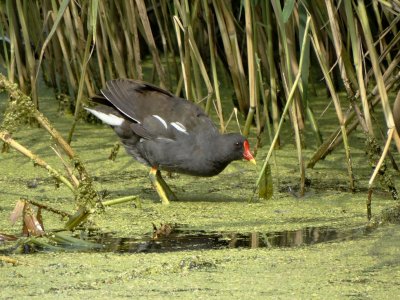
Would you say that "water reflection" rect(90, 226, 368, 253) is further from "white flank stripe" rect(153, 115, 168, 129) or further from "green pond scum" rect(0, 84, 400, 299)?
"white flank stripe" rect(153, 115, 168, 129)

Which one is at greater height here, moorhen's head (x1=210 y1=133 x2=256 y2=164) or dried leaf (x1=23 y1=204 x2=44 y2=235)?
moorhen's head (x1=210 y1=133 x2=256 y2=164)

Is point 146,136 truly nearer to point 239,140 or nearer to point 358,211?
point 239,140

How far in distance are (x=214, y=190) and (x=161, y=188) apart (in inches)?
12.2

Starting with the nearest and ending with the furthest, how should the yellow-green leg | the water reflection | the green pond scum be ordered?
1. the green pond scum
2. the water reflection
3. the yellow-green leg

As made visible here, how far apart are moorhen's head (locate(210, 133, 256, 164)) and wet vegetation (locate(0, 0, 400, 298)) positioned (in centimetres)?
13

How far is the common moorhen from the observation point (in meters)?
4.12

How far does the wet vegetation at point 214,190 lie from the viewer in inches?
110

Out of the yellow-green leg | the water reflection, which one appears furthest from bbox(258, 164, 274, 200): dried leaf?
the water reflection

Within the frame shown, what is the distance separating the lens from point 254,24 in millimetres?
4195

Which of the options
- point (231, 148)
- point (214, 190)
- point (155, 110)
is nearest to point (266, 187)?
point (231, 148)

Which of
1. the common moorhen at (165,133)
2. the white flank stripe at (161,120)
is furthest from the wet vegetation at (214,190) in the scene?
the white flank stripe at (161,120)

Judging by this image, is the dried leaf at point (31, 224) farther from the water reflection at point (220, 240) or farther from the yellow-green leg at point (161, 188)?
the yellow-green leg at point (161, 188)

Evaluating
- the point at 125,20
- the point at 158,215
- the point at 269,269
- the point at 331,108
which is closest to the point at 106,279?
the point at 269,269

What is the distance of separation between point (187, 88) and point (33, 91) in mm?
713
